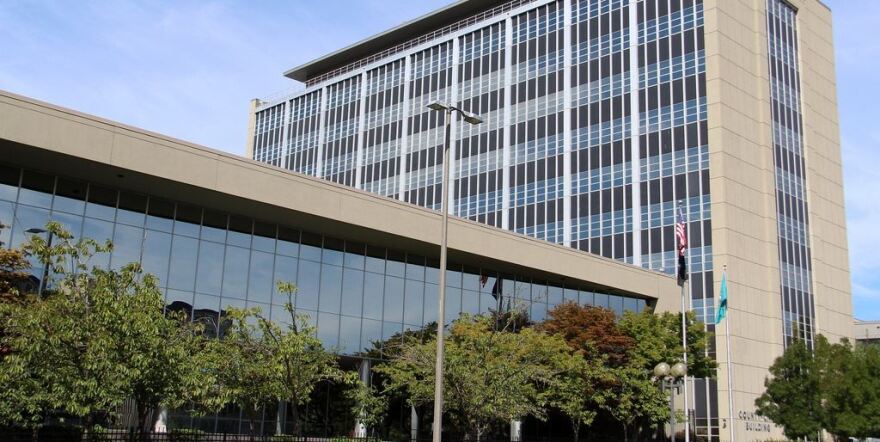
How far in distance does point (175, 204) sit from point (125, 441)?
1349cm

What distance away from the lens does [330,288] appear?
138 feet

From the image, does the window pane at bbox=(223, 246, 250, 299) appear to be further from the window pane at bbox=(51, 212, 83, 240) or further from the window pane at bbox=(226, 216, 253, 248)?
the window pane at bbox=(51, 212, 83, 240)

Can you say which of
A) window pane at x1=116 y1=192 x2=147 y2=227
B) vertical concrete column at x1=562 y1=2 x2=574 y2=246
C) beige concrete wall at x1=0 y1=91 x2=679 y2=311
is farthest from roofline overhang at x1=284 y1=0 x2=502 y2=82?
window pane at x1=116 y1=192 x2=147 y2=227

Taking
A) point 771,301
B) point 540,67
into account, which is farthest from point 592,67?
point 771,301

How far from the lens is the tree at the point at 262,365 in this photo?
1114 inches

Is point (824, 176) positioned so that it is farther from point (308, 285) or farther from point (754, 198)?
point (308, 285)

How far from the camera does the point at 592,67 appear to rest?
2926 inches

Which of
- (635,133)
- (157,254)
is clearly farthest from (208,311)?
(635,133)

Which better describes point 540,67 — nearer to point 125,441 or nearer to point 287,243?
point 287,243

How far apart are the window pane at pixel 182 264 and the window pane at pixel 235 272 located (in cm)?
148

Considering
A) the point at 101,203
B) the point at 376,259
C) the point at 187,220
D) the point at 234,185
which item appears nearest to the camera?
the point at 101,203

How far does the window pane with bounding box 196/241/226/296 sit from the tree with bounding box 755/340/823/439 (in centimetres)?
3229

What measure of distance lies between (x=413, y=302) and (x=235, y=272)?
973 centimetres

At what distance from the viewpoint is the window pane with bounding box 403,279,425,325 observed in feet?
147
